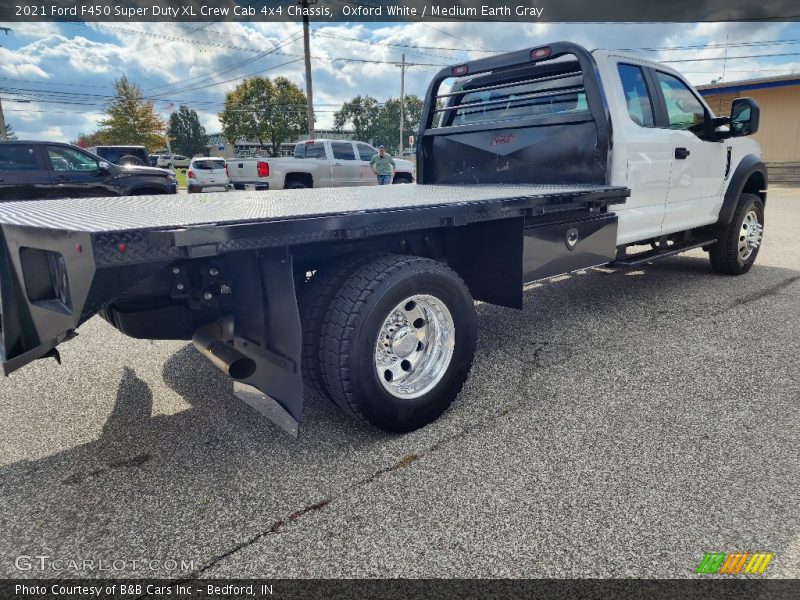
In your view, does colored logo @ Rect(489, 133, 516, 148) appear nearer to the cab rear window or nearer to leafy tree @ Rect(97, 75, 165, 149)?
the cab rear window

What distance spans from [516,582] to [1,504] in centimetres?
212

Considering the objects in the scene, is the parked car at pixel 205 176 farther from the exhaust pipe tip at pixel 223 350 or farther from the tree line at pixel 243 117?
the tree line at pixel 243 117

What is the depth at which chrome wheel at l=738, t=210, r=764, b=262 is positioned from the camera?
584 cm

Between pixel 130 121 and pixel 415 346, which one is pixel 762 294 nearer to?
pixel 415 346

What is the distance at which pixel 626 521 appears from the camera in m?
2.02

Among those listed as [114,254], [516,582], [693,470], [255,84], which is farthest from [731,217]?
[255,84]

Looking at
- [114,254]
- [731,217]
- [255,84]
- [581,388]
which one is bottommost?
[581,388]

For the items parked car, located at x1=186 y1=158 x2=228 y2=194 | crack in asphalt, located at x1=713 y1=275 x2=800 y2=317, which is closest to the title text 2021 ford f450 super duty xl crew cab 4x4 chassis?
crack in asphalt, located at x1=713 y1=275 x2=800 y2=317

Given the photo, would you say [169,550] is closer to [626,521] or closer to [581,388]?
[626,521]

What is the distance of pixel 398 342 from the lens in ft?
8.82

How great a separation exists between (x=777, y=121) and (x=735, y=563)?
→ 2669cm

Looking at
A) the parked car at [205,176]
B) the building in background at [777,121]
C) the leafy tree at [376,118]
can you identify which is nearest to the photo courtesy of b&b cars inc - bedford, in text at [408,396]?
the parked car at [205,176]

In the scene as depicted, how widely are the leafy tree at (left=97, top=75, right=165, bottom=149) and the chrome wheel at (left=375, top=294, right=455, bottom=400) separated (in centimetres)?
5523

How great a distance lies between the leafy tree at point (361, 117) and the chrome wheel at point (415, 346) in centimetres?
8191
